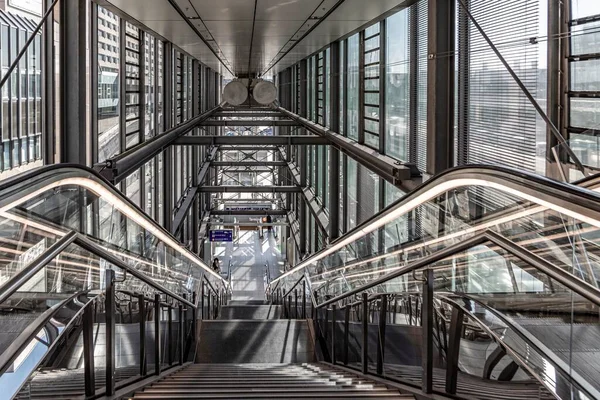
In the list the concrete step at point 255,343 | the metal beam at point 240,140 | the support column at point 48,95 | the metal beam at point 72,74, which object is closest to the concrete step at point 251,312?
the metal beam at point 240,140

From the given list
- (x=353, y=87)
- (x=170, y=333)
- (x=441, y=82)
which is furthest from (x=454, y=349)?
(x=353, y=87)

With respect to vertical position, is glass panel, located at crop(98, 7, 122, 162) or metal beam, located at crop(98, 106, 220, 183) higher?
glass panel, located at crop(98, 7, 122, 162)

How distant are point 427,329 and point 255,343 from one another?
4225mm

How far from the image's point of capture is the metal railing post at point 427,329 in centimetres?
268

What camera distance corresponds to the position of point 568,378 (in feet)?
5.28

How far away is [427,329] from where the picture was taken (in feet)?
9.22

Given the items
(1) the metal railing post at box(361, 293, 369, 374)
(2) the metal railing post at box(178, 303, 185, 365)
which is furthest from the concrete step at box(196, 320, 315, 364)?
(1) the metal railing post at box(361, 293, 369, 374)

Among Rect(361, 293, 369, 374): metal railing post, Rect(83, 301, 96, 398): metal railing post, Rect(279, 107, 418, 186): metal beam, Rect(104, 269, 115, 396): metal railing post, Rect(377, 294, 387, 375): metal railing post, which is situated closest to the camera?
Rect(83, 301, 96, 398): metal railing post

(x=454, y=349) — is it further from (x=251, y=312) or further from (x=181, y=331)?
(x=251, y=312)

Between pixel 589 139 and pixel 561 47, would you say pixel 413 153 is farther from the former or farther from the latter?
pixel 589 139

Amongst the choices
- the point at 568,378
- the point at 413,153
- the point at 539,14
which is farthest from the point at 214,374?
the point at 413,153

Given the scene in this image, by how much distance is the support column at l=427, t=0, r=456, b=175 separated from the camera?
243 inches

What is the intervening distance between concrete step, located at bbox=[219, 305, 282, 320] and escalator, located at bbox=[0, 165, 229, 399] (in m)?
6.97

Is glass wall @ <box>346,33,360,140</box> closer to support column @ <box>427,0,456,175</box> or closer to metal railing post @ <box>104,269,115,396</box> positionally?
support column @ <box>427,0,456,175</box>
